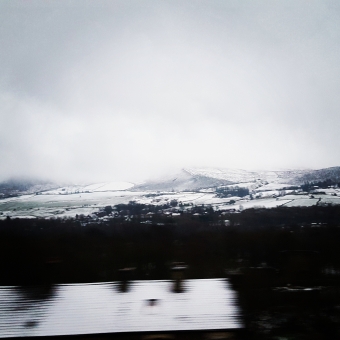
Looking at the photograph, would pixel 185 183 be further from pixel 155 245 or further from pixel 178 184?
pixel 155 245

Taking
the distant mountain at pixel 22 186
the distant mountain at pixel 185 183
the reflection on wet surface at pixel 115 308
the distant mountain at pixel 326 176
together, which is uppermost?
the distant mountain at pixel 22 186

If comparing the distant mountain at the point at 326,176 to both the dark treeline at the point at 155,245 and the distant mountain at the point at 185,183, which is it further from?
the distant mountain at the point at 185,183

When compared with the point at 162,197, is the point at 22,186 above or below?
above

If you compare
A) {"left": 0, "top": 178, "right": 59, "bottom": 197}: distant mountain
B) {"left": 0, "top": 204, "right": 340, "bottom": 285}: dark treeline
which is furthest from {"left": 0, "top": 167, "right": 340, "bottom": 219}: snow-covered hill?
{"left": 0, "top": 204, "right": 340, "bottom": 285}: dark treeline

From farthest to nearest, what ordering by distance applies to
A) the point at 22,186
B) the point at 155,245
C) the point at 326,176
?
the point at 326,176 → the point at 22,186 → the point at 155,245

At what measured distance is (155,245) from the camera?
2159 cm

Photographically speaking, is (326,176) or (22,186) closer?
(22,186)

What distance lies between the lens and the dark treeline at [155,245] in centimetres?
1794

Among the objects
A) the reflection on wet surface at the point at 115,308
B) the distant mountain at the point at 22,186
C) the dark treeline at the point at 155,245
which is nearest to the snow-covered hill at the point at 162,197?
the distant mountain at the point at 22,186

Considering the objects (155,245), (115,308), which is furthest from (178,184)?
(115,308)

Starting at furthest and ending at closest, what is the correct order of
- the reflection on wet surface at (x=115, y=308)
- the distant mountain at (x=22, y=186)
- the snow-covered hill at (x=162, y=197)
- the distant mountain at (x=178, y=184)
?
the distant mountain at (x=178, y=184), the distant mountain at (x=22, y=186), the snow-covered hill at (x=162, y=197), the reflection on wet surface at (x=115, y=308)

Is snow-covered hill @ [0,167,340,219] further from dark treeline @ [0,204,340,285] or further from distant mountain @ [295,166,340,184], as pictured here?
dark treeline @ [0,204,340,285]

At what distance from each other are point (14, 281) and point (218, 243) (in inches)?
713

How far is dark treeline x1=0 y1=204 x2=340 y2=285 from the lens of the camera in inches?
706
